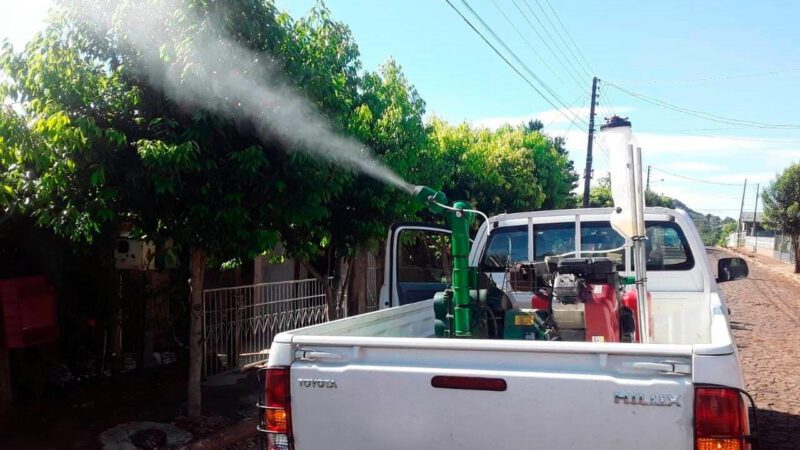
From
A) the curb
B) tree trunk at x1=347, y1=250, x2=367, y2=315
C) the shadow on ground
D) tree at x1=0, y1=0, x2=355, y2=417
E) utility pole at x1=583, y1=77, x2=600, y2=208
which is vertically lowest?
the curb

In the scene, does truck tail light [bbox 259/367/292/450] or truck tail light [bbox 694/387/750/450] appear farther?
truck tail light [bbox 259/367/292/450]

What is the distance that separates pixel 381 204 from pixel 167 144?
3.01 metres

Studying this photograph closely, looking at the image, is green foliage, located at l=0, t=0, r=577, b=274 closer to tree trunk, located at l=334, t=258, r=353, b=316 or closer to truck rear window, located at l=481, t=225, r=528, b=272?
truck rear window, located at l=481, t=225, r=528, b=272

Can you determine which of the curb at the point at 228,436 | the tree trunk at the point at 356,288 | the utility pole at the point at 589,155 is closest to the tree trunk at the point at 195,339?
the curb at the point at 228,436

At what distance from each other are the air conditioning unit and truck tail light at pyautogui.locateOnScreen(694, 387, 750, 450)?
6371mm

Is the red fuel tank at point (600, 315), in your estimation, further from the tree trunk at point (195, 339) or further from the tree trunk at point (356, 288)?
the tree trunk at point (356, 288)

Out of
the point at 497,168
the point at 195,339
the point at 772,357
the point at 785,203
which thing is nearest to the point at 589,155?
the point at 785,203

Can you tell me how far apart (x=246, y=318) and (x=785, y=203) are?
27360 mm

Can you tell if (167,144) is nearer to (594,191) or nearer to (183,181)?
(183,181)

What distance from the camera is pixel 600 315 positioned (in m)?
3.87

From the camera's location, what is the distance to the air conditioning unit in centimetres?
748

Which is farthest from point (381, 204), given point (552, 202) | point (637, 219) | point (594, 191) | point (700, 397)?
point (594, 191)

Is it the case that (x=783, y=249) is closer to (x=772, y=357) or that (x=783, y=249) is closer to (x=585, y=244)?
(x=772, y=357)

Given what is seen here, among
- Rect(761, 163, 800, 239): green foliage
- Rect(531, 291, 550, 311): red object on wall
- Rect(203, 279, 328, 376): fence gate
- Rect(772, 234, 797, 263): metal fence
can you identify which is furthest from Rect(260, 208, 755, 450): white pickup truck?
Rect(772, 234, 797, 263): metal fence
